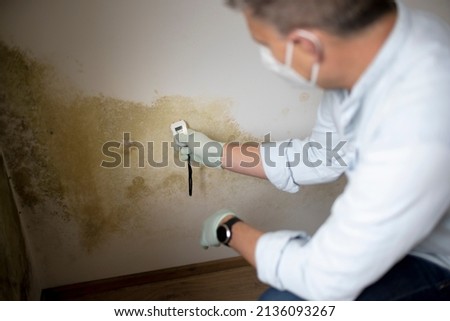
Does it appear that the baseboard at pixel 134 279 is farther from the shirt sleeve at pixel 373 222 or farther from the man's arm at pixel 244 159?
the shirt sleeve at pixel 373 222

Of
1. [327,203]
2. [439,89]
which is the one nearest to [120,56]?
[439,89]

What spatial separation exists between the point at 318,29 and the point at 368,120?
193mm

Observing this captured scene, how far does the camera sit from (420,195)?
65cm

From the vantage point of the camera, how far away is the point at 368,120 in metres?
0.72

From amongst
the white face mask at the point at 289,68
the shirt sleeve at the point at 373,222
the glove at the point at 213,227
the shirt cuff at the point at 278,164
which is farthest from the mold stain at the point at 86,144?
the shirt sleeve at the point at 373,222

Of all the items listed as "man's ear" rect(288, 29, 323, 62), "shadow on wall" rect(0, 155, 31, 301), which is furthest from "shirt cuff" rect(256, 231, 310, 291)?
"shadow on wall" rect(0, 155, 31, 301)

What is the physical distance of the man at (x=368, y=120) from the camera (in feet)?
2.08

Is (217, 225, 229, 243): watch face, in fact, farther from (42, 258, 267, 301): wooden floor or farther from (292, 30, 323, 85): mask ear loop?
(42, 258, 267, 301): wooden floor

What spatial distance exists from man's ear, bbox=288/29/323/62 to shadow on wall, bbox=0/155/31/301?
2.59 feet

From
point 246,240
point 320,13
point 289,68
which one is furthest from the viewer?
point 246,240

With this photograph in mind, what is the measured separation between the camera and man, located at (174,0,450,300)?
0.63 metres

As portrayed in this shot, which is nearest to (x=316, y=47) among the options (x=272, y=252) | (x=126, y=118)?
(x=272, y=252)

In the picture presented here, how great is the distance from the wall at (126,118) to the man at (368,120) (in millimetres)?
357

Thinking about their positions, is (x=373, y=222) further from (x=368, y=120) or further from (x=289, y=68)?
(x=289, y=68)
